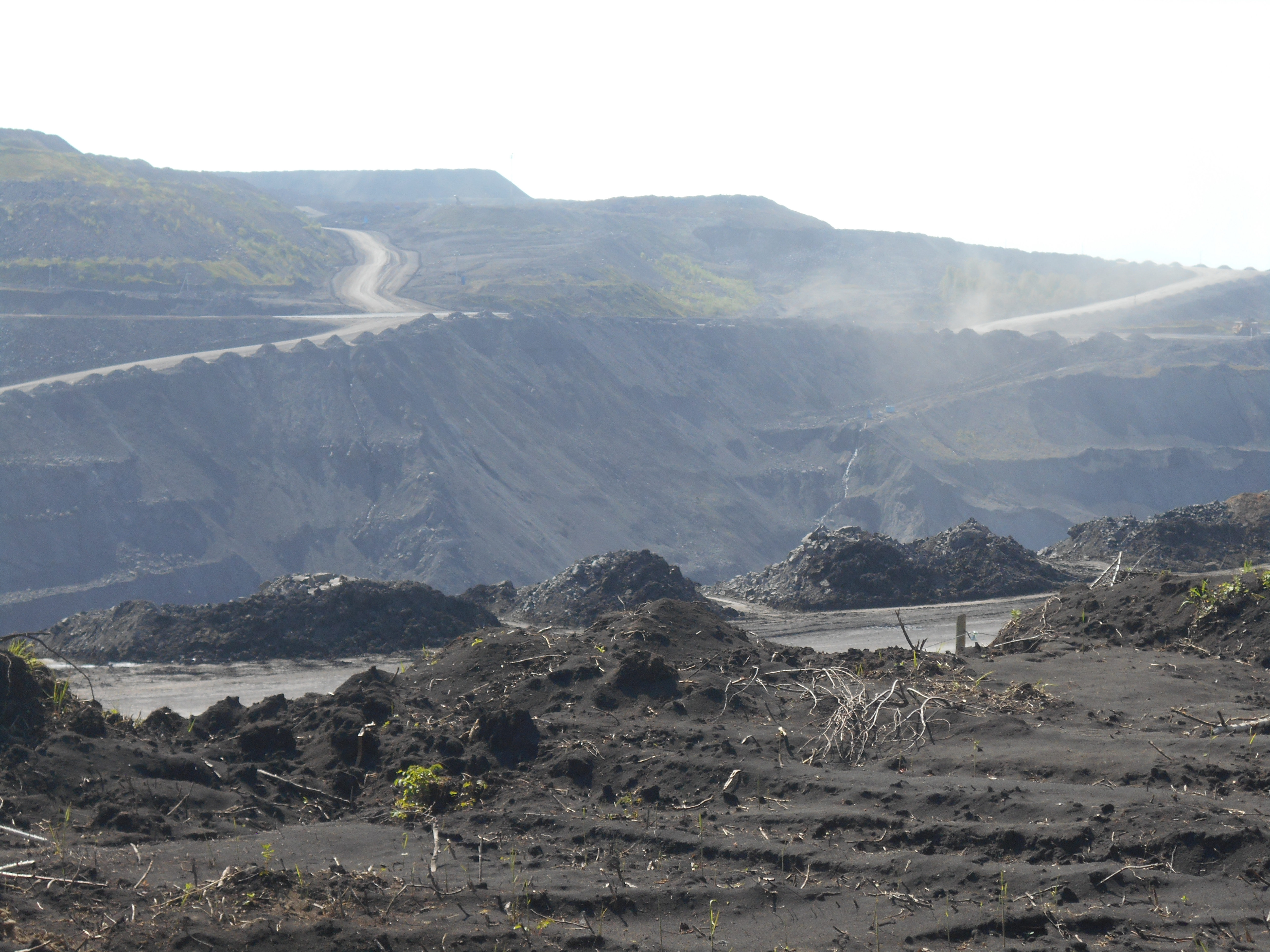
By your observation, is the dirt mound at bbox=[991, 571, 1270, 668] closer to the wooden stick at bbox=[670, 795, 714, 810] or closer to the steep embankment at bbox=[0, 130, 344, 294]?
the wooden stick at bbox=[670, 795, 714, 810]

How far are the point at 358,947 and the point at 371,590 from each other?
537 inches

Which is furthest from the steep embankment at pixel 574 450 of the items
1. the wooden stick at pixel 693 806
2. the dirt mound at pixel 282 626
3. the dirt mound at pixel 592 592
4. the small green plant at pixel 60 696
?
the wooden stick at pixel 693 806

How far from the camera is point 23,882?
15.7 feet

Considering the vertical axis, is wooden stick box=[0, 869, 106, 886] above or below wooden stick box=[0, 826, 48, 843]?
above

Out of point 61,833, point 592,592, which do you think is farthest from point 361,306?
point 61,833

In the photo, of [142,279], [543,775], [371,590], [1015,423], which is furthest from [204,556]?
[1015,423]

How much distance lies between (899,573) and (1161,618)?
9662 millimetres

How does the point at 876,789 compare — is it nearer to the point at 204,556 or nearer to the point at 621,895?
the point at 621,895

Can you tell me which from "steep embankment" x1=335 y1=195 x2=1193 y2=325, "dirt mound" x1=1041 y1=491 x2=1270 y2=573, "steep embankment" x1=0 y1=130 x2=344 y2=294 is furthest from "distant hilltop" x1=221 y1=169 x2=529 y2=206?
"dirt mound" x1=1041 y1=491 x2=1270 y2=573

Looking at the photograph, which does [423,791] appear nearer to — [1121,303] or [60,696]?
[60,696]

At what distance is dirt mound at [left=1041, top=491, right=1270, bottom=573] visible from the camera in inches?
820

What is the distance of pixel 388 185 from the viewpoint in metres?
117

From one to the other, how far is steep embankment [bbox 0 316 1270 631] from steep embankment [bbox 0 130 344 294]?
1482 cm

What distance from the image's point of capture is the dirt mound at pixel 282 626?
1616 cm
